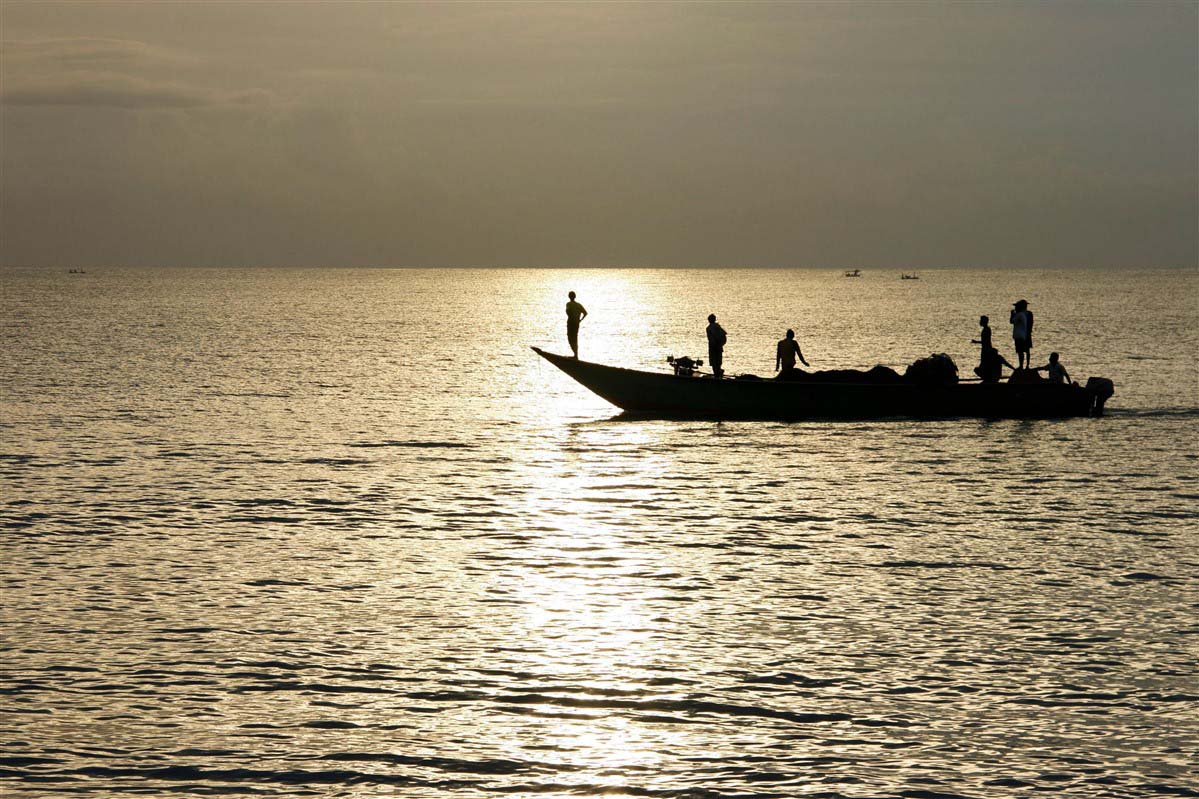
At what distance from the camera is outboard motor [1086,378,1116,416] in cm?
3872

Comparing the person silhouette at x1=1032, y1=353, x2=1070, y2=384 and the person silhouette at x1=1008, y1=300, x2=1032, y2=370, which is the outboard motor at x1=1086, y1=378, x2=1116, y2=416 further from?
the person silhouette at x1=1008, y1=300, x2=1032, y2=370

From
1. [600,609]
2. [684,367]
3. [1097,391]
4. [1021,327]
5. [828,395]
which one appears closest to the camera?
[600,609]

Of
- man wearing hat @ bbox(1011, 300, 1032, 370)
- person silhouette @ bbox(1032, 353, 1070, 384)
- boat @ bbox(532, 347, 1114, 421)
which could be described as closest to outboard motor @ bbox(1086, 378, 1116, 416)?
boat @ bbox(532, 347, 1114, 421)

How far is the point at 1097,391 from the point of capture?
3884cm

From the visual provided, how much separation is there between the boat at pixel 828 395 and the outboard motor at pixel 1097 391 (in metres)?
0.09

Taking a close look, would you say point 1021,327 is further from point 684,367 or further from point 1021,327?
point 684,367

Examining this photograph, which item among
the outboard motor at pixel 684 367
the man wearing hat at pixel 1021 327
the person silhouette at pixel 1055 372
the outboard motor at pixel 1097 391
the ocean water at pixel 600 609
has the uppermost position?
the man wearing hat at pixel 1021 327

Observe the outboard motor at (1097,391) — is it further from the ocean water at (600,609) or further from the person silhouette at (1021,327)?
the person silhouette at (1021,327)

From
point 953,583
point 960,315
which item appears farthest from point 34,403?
point 960,315

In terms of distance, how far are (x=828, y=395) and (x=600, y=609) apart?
870 inches

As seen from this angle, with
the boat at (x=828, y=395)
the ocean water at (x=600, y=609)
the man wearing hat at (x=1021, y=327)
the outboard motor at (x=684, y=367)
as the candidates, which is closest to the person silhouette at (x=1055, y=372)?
the boat at (x=828, y=395)

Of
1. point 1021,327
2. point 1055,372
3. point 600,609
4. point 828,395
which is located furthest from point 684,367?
point 600,609

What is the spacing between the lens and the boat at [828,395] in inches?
1457

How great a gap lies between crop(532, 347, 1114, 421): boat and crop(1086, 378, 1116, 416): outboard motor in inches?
3.6
